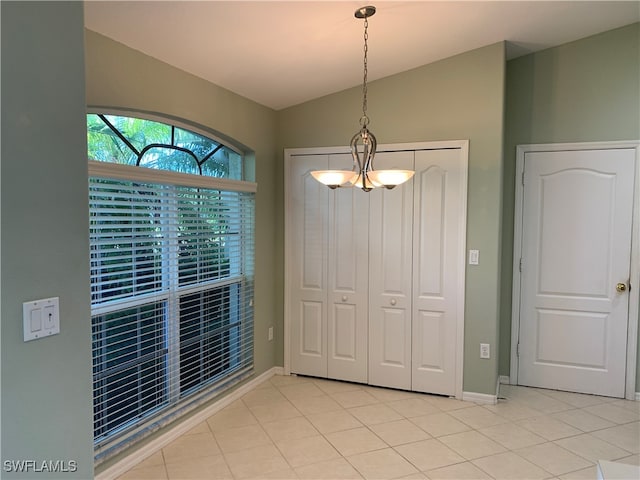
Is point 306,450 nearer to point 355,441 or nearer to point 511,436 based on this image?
point 355,441

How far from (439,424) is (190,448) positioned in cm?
170

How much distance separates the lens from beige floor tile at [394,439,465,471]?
2592mm

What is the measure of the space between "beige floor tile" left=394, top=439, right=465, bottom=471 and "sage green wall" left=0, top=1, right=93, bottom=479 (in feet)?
6.14

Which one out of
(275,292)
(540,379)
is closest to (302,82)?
(275,292)

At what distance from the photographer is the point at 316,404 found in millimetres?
3457

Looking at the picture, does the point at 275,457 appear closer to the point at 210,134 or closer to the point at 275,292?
the point at 275,292

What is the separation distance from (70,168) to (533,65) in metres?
3.74

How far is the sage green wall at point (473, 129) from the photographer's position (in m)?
3.38

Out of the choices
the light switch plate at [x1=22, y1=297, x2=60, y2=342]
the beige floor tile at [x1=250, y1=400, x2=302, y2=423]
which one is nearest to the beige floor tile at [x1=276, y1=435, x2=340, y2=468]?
the beige floor tile at [x1=250, y1=400, x2=302, y2=423]

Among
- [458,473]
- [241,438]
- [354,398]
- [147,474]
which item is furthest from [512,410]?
[147,474]

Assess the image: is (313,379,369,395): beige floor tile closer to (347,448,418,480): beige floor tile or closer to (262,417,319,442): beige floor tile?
(262,417,319,442): beige floor tile

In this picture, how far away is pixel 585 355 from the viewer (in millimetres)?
3680

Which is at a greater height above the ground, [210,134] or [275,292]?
[210,134]

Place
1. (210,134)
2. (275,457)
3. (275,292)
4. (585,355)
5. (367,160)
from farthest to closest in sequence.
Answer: (275,292) < (585,355) < (210,134) < (275,457) < (367,160)
